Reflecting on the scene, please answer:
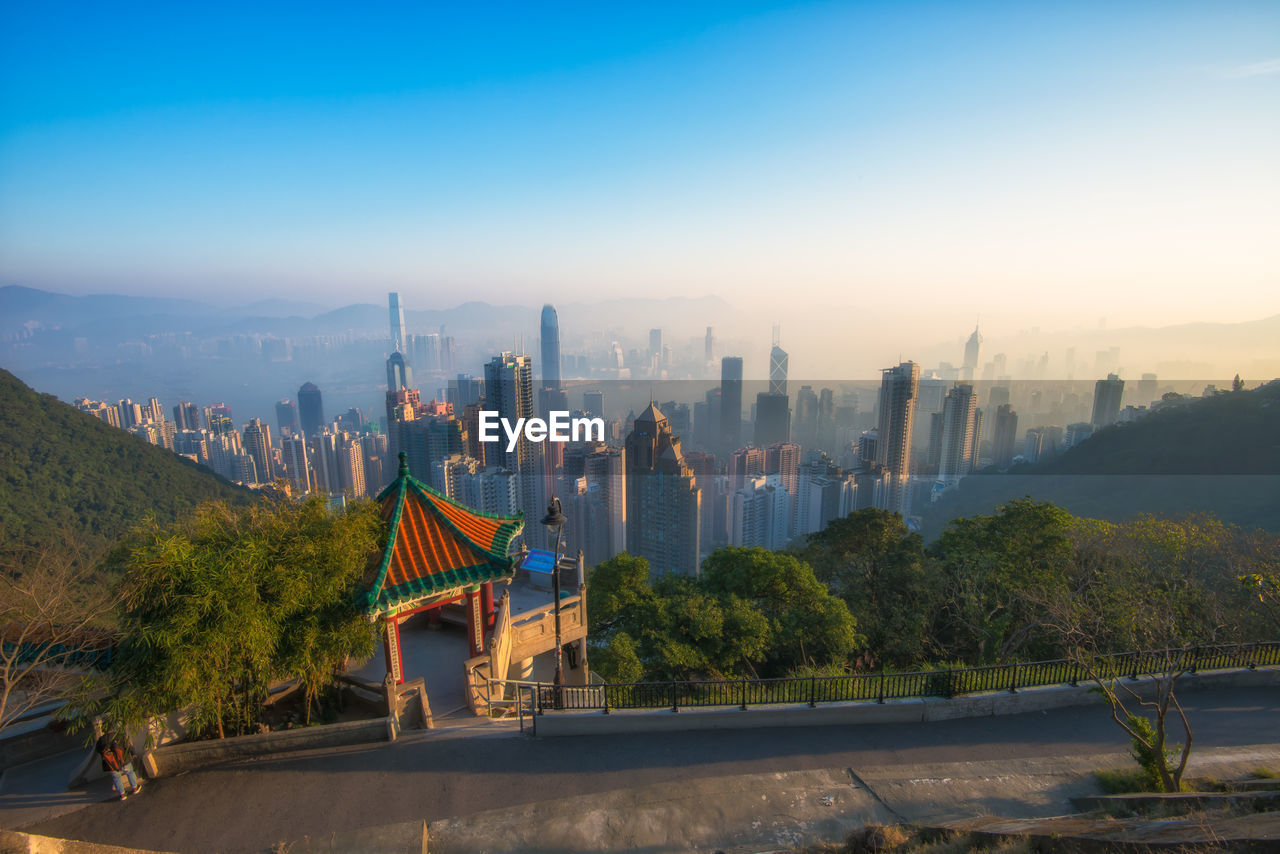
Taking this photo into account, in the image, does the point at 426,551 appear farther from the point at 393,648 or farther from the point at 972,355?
the point at 972,355

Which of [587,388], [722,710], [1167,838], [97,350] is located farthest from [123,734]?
[97,350]

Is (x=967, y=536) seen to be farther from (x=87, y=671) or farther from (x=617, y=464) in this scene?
(x=617, y=464)

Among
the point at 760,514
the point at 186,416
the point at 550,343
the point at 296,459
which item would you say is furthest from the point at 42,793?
the point at 550,343

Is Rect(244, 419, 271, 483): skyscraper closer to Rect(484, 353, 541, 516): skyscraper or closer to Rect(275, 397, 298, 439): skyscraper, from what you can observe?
Rect(484, 353, 541, 516): skyscraper

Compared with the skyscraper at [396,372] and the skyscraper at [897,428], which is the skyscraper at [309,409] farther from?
the skyscraper at [897,428]

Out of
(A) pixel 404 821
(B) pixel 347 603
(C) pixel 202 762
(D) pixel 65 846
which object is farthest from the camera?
(B) pixel 347 603

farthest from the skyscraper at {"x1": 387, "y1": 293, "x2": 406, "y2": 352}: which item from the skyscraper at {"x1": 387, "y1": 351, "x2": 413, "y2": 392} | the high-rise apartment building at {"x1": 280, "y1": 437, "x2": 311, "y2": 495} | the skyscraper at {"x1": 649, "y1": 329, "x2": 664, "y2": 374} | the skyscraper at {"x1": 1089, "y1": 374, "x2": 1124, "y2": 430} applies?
the skyscraper at {"x1": 1089, "y1": 374, "x2": 1124, "y2": 430}
